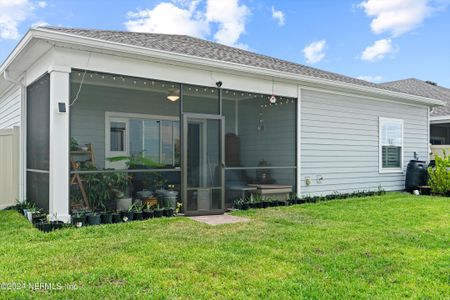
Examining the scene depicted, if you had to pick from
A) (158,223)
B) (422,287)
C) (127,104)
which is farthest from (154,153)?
(422,287)

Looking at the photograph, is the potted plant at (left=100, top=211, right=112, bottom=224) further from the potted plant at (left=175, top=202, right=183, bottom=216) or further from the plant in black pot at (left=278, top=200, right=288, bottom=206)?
the plant in black pot at (left=278, top=200, right=288, bottom=206)

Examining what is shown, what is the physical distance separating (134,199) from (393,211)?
478 cm

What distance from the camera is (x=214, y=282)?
10.5ft

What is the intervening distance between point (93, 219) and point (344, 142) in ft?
21.0

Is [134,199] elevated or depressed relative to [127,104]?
depressed

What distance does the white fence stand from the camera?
757 centimetres

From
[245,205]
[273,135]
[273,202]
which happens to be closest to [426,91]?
[273,135]

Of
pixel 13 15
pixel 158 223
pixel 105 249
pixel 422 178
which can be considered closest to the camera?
pixel 105 249

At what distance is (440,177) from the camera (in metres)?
10.1

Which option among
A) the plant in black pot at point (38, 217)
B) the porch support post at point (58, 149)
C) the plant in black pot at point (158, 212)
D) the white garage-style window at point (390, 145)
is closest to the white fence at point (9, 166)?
the plant in black pot at point (38, 217)

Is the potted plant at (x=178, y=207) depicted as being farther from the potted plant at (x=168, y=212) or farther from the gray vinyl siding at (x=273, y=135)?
the gray vinyl siding at (x=273, y=135)

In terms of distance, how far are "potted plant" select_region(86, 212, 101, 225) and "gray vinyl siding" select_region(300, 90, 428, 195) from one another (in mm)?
4659

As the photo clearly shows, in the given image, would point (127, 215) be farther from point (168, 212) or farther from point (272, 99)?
point (272, 99)

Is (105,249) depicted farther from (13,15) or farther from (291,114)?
(13,15)
